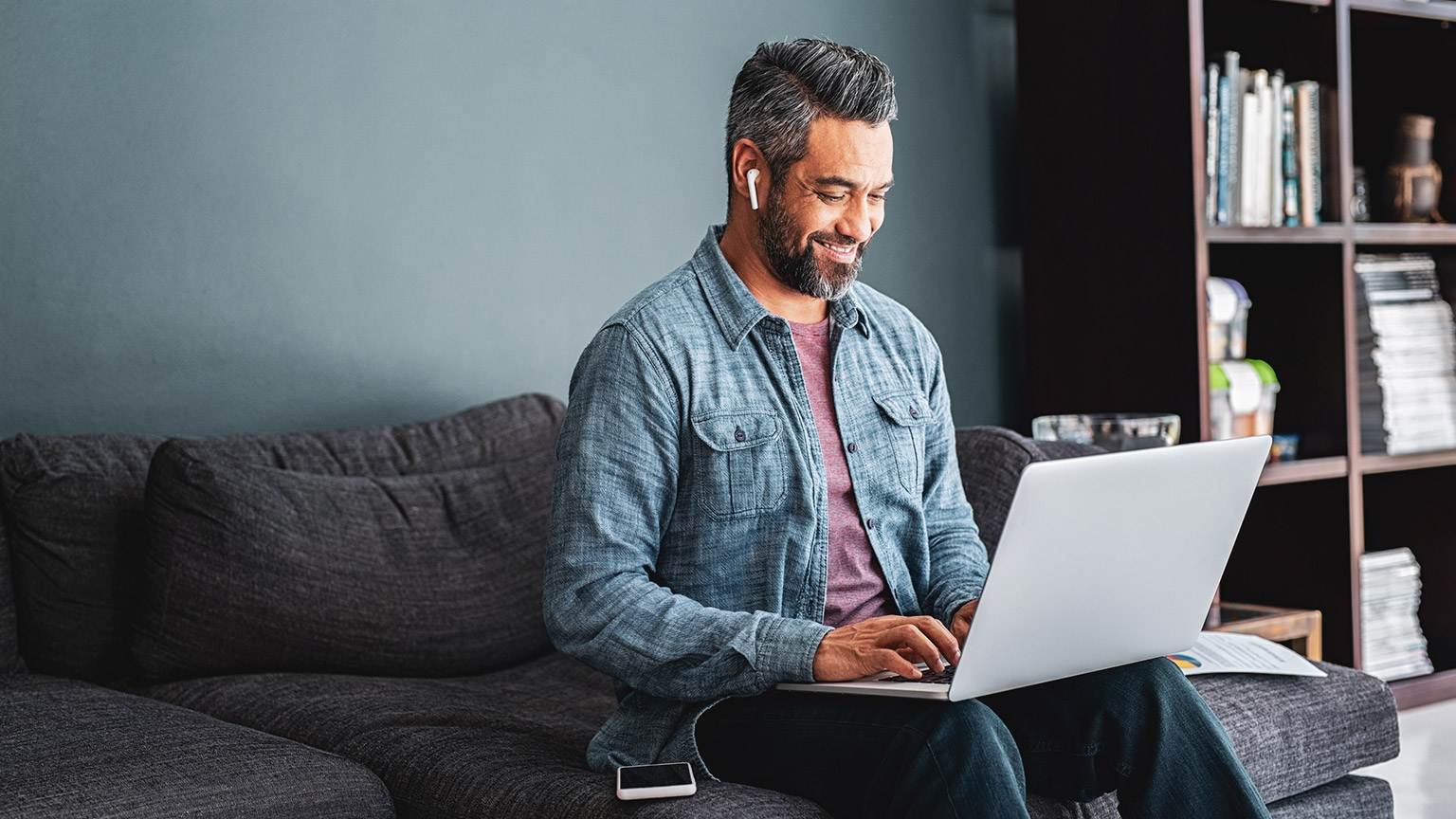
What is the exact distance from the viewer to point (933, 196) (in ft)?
10.2

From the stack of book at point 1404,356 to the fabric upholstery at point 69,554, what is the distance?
8.34 ft

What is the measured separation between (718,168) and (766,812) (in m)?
1.80

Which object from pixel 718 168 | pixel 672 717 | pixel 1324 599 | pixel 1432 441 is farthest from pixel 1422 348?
pixel 672 717

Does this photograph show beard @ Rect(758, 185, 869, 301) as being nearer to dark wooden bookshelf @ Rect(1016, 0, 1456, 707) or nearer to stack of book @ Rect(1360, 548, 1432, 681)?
dark wooden bookshelf @ Rect(1016, 0, 1456, 707)

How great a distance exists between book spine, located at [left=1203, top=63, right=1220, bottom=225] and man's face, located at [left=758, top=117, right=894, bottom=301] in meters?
1.47

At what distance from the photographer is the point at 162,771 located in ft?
4.74

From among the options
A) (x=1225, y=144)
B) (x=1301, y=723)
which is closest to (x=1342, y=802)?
(x=1301, y=723)

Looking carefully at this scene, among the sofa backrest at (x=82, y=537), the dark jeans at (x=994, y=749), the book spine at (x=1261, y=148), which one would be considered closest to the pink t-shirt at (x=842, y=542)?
the dark jeans at (x=994, y=749)

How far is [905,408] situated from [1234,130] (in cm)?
155

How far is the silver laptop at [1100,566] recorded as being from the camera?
3.94ft

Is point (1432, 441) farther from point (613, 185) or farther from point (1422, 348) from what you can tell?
point (613, 185)

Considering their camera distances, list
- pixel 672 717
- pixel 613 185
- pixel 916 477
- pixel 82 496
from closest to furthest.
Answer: pixel 672 717 < pixel 916 477 < pixel 82 496 < pixel 613 185

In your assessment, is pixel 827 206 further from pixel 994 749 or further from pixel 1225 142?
pixel 1225 142

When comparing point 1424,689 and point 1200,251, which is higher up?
point 1200,251
